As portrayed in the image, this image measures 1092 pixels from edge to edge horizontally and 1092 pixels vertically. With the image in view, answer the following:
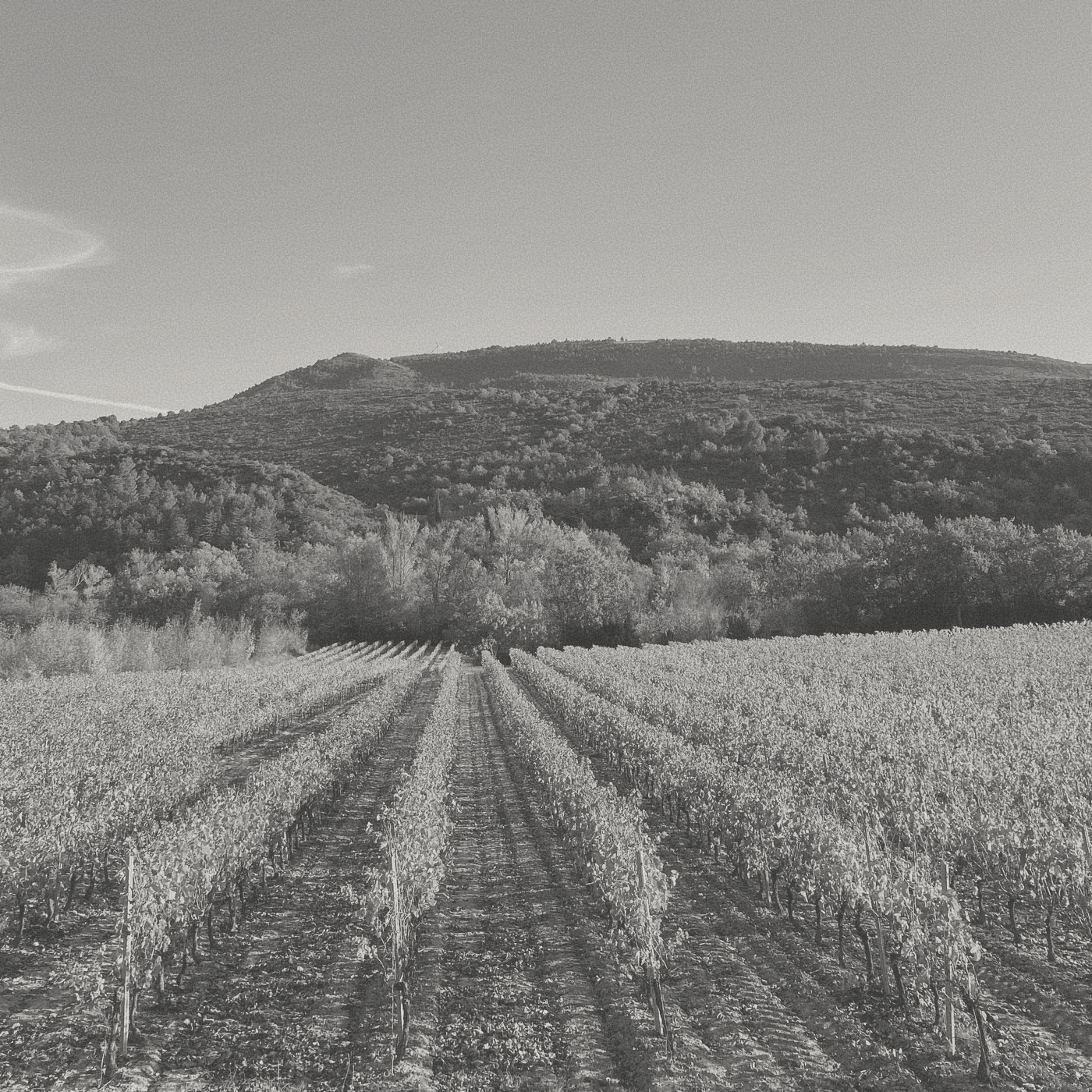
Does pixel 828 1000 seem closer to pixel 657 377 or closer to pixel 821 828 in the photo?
pixel 821 828

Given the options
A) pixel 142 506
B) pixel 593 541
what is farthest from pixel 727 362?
pixel 142 506

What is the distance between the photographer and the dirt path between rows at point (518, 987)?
21.6 ft

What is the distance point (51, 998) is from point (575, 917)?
5.73 meters

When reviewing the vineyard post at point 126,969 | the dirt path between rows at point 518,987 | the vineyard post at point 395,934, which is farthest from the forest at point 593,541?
the vineyard post at point 126,969

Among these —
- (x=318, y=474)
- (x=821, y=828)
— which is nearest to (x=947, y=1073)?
(x=821, y=828)

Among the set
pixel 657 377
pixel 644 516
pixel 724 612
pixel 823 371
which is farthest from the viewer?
pixel 657 377

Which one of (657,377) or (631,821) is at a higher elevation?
(657,377)

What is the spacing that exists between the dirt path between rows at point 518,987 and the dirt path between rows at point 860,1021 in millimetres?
1303

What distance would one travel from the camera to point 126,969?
6.85 m

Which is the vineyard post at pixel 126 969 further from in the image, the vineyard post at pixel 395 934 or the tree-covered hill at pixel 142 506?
the tree-covered hill at pixel 142 506

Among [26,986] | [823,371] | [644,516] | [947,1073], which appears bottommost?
[26,986]

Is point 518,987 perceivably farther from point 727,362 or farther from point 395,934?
point 727,362

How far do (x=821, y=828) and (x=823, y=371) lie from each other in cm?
12166

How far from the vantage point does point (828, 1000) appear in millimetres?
7512
